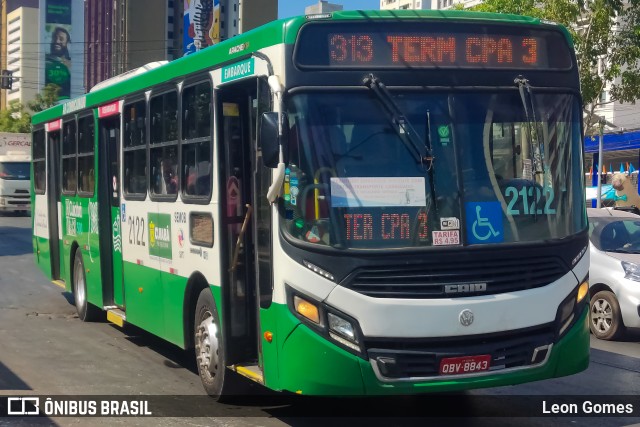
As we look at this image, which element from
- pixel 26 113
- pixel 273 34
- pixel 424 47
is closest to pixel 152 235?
pixel 273 34

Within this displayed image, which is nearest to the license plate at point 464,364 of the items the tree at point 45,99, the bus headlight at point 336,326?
the bus headlight at point 336,326

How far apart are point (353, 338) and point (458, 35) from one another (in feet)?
7.80

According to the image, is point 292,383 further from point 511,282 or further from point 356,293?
point 511,282

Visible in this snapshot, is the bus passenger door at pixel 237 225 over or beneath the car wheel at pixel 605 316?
over

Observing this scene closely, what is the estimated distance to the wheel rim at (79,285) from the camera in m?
13.0

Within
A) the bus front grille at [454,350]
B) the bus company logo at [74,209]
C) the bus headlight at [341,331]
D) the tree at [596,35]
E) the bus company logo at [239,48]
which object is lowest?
the bus front grille at [454,350]

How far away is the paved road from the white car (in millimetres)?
371

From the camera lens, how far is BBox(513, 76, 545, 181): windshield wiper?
701 centimetres

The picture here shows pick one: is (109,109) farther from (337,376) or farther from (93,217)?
(337,376)

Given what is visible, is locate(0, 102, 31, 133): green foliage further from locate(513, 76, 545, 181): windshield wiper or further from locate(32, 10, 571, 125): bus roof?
locate(513, 76, 545, 181): windshield wiper

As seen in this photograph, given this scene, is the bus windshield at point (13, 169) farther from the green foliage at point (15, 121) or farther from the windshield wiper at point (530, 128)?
the green foliage at point (15, 121)

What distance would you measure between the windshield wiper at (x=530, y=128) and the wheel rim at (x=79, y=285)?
7721 millimetres

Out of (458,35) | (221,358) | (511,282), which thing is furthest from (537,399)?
(458,35)

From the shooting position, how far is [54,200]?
14461 millimetres
